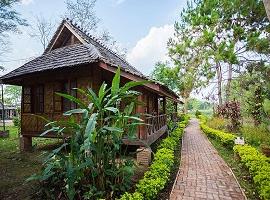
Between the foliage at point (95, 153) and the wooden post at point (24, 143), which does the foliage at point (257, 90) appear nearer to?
the foliage at point (95, 153)

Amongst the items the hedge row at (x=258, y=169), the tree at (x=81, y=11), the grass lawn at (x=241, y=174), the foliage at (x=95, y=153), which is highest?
the tree at (x=81, y=11)

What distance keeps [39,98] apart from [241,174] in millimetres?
9010

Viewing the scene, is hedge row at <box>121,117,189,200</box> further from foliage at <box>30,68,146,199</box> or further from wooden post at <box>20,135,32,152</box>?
wooden post at <box>20,135,32,152</box>

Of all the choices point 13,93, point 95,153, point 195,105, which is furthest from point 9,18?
point 195,105

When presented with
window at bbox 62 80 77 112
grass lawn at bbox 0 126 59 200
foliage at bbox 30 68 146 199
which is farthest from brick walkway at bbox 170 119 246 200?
window at bbox 62 80 77 112

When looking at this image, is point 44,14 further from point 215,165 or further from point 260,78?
point 215,165

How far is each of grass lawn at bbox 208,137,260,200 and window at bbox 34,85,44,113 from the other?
8.48 meters

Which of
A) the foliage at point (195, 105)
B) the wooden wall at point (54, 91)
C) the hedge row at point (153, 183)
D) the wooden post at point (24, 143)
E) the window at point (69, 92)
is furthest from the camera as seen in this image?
the foliage at point (195, 105)

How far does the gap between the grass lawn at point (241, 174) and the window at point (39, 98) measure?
27.8 ft

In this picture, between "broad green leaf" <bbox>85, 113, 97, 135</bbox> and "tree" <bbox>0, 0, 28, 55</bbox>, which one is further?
"tree" <bbox>0, 0, 28, 55</bbox>

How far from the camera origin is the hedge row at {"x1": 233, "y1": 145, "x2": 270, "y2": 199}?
19.2 ft

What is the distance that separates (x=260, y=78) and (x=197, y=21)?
768cm

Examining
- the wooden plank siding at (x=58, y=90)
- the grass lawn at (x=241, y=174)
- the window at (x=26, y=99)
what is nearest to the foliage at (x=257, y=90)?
the grass lawn at (x=241, y=174)

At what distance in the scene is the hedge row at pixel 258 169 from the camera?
586 centimetres
